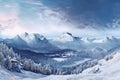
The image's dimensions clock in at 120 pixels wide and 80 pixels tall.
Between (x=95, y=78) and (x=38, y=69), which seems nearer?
(x=95, y=78)

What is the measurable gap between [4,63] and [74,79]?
143 ft

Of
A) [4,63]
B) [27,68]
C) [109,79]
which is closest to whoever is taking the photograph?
[109,79]

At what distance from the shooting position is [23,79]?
122188 mm

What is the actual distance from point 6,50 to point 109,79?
7711 centimetres

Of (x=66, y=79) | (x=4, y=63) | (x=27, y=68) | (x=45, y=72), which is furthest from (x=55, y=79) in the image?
(x=45, y=72)

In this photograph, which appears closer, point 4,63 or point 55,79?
point 55,79

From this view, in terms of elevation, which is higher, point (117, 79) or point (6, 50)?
point (6, 50)

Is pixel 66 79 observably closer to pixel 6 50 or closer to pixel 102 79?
pixel 102 79

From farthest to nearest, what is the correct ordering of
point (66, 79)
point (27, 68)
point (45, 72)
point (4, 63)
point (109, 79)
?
point (45, 72) < point (27, 68) < point (4, 63) < point (109, 79) < point (66, 79)

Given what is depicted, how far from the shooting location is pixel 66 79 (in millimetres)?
107000

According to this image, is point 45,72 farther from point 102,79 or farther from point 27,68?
point 102,79

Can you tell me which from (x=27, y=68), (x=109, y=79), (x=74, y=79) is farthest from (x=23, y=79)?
(x=27, y=68)

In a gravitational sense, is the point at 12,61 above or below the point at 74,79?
above

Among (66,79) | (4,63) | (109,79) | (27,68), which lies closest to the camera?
(66,79)
